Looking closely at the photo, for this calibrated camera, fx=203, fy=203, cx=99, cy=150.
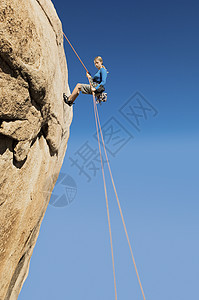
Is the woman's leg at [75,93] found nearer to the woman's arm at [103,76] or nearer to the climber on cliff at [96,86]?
the climber on cliff at [96,86]

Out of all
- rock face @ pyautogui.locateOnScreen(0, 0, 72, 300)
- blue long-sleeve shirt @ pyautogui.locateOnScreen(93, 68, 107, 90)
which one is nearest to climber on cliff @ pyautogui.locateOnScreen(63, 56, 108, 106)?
blue long-sleeve shirt @ pyautogui.locateOnScreen(93, 68, 107, 90)

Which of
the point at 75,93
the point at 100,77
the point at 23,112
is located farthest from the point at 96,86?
the point at 23,112

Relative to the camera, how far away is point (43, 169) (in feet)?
19.2

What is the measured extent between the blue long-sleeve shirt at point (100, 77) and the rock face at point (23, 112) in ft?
5.71

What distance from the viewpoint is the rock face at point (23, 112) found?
3504 mm

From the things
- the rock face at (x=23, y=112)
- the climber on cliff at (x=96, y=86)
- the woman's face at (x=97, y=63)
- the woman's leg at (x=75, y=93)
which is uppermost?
the woman's face at (x=97, y=63)

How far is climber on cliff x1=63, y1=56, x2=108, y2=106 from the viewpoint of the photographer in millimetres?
7121

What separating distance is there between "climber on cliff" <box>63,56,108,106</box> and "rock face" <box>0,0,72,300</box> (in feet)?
4.63

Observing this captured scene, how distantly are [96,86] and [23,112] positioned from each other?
3757 mm

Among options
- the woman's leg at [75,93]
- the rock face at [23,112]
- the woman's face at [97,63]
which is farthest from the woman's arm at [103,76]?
the rock face at [23,112]

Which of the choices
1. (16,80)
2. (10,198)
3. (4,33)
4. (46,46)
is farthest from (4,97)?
(10,198)

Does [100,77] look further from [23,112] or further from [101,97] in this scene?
[23,112]

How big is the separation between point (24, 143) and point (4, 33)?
6.72 feet

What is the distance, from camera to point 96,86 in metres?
7.30
